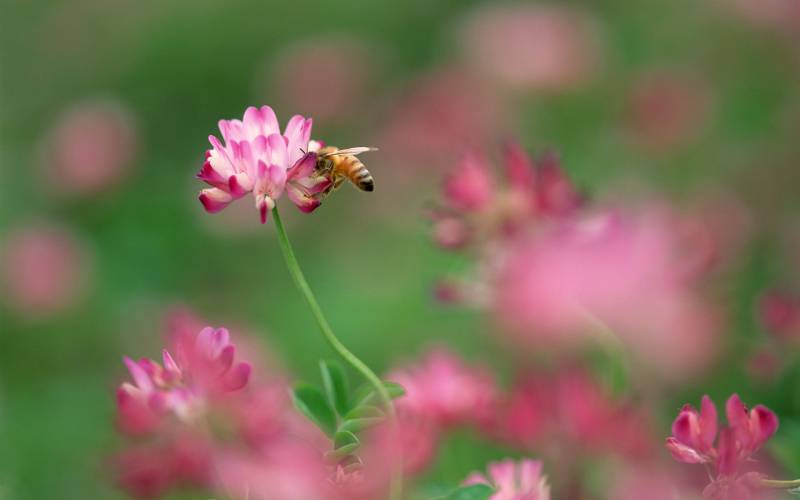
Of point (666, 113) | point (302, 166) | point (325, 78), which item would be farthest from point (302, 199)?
point (325, 78)

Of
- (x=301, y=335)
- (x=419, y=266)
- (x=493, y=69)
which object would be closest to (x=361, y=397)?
(x=301, y=335)

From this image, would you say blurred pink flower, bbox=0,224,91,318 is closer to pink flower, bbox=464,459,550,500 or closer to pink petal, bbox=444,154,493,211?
pink petal, bbox=444,154,493,211

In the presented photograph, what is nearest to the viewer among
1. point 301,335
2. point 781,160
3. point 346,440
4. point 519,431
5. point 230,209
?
point 346,440

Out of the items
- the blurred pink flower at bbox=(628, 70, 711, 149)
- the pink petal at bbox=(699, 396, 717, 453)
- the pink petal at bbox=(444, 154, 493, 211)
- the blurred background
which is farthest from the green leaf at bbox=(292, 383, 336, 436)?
the blurred pink flower at bbox=(628, 70, 711, 149)

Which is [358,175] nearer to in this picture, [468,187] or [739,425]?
[468,187]

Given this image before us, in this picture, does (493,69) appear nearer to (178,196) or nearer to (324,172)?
(178,196)
